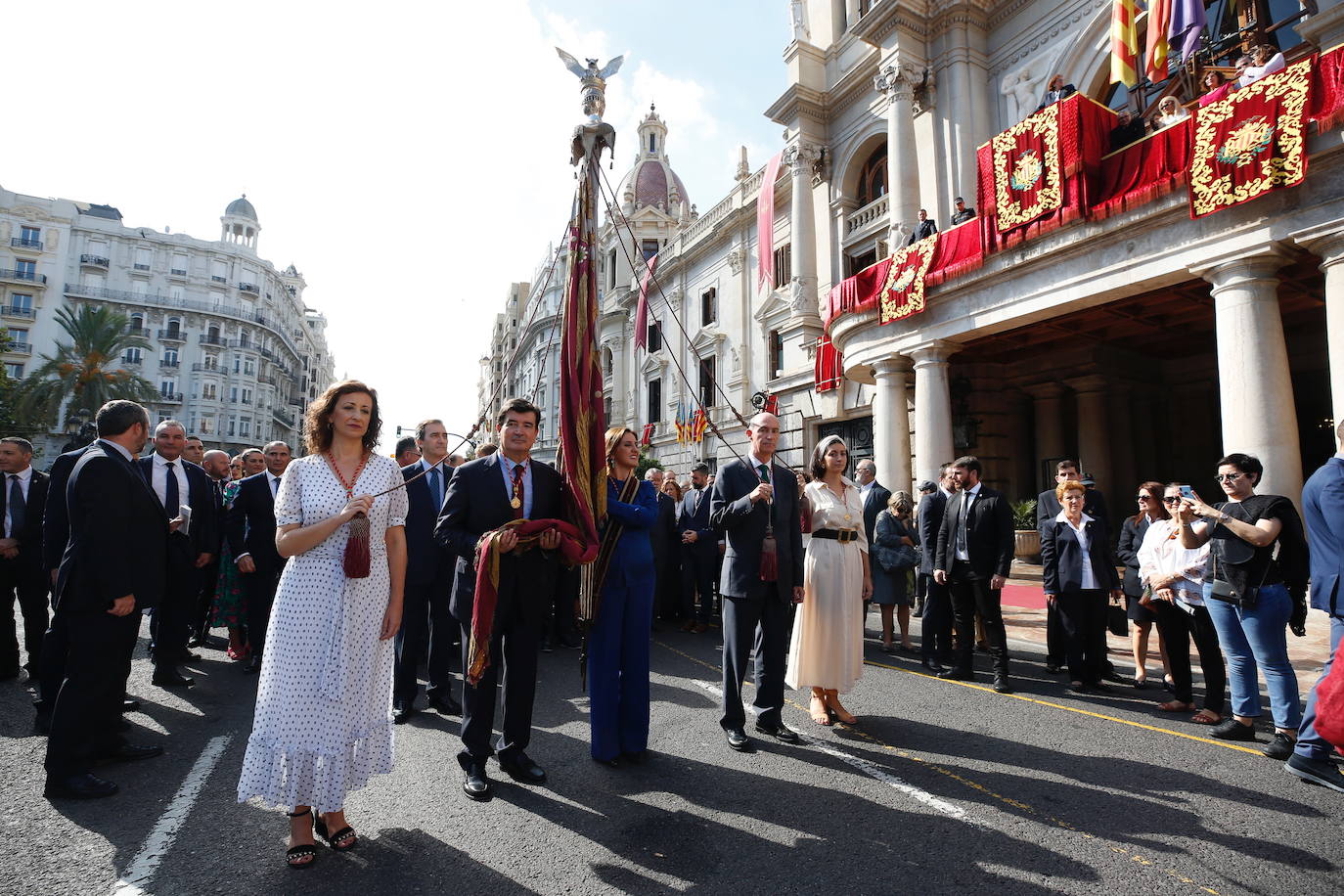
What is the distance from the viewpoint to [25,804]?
3.39 m

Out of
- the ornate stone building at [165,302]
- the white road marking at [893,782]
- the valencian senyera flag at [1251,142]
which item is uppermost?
the ornate stone building at [165,302]

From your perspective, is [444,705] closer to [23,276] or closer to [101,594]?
[101,594]

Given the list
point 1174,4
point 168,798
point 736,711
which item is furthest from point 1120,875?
point 1174,4

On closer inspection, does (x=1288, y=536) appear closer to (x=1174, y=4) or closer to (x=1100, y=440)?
(x=1174, y=4)

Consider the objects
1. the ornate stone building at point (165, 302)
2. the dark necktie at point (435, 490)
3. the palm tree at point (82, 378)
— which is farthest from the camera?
the ornate stone building at point (165, 302)

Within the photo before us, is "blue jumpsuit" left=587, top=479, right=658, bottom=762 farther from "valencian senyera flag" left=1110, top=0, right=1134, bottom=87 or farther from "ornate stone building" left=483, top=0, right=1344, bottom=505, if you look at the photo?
"valencian senyera flag" left=1110, top=0, right=1134, bottom=87

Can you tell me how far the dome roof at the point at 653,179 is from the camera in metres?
46.2

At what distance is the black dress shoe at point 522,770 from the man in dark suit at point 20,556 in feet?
15.7

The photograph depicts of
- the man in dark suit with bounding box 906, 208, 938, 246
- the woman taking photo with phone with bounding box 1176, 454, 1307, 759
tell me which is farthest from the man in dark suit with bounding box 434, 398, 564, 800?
the man in dark suit with bounding box 906, 208, 938, 246

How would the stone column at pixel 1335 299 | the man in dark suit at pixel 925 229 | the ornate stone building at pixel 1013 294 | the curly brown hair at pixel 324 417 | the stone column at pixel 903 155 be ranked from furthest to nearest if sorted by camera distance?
the stone column at pixel 903 155 → the man in dark suit at pixel 925 229 → the ornate stone building at pixel 1013 294 → the stone column at pixel 1335 299 → the curly brown hair at pixel 324 417

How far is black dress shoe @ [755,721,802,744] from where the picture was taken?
14.5 feet

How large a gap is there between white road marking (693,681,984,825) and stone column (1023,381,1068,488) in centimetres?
1453

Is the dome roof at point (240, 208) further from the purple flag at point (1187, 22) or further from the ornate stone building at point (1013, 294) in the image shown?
the purple flag at point (1187, 22)

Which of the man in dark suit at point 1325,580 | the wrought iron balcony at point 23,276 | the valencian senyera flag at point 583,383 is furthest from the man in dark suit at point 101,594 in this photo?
the wrought iron balcony at point 23,276
